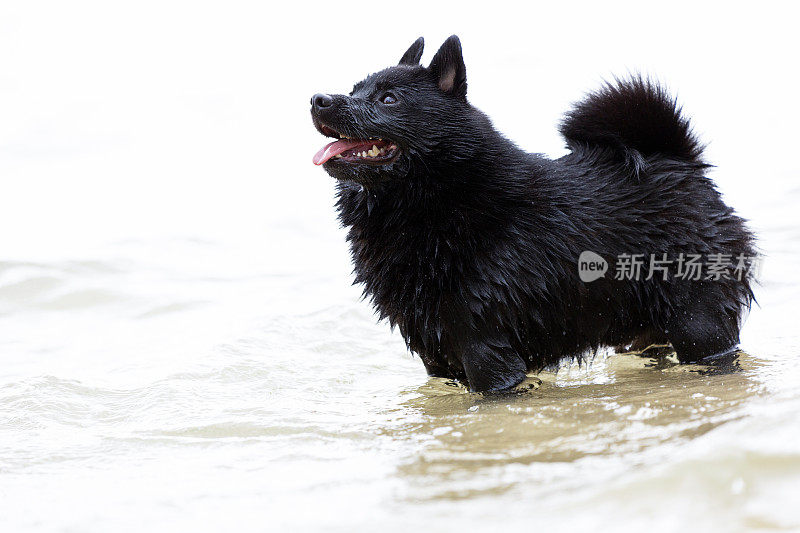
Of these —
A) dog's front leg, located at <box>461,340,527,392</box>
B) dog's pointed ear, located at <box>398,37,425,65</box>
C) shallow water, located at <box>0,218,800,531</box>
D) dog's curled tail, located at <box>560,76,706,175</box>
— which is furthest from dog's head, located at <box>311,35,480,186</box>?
shallow water, located at <box>0,218,800,531</box>

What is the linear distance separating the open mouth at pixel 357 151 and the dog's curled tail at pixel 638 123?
1092 millimetres

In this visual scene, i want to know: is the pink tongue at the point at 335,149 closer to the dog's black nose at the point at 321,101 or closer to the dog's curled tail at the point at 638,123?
the dog's black nose at the point at 321,101

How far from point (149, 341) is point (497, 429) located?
3357 millimetres

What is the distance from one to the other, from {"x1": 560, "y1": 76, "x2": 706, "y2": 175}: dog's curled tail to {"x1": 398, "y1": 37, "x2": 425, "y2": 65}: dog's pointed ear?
881 millimetres

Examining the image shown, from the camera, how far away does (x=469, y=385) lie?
405 centimetres

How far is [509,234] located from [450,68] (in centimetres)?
83

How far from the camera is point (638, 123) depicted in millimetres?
4250

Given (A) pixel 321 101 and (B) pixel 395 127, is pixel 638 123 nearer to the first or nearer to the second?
(B) pixel 395 127

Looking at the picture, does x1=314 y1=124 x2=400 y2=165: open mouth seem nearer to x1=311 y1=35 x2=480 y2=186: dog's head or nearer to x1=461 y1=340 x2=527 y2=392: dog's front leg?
x1=311 y1=35 x2=480 y2=186: dog's head

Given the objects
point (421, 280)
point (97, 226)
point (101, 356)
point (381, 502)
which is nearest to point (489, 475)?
point (381, 502)

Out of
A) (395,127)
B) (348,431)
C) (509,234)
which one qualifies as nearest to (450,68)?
(395,127)

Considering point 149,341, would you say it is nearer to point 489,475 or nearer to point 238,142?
point 489,475

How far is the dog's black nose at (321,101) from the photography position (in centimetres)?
384

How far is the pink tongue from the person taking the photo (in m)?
3.88
